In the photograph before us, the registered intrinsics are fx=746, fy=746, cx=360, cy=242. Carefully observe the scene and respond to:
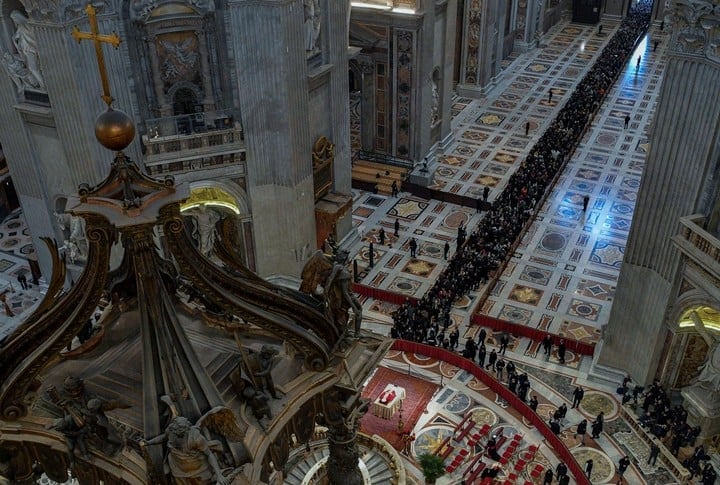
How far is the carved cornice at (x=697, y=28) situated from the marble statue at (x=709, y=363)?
5469 mm

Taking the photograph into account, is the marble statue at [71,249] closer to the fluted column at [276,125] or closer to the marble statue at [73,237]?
the marble statue at [73,237]

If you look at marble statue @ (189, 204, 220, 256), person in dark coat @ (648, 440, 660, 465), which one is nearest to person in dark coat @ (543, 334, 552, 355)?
person in dark coat @ (648, 440, 660, 465)

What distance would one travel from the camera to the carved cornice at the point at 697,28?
45.8ft

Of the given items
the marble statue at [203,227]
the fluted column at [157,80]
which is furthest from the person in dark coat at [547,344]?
the fluted column at [157,80]

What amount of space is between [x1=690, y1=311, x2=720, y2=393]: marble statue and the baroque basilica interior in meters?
0.07

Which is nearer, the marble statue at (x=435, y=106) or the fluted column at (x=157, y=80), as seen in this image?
the fluted column at (x=157, y=80)

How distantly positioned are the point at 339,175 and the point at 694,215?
408 inches

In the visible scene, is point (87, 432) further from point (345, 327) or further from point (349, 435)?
point (349, 435)

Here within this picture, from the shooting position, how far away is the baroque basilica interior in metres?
6.57

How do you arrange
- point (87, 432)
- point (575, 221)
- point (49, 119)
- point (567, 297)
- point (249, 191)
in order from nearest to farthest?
point (87, 432) → point (49, 119) → point (249, 191) → point (567, 297) → point (575, 221)

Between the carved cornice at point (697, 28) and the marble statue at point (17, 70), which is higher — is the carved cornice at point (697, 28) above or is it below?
above

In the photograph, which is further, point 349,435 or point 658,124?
point 658,124

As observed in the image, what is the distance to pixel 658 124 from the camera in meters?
15.6

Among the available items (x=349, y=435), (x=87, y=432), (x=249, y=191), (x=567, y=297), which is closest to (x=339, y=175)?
(x=249, y=191)
